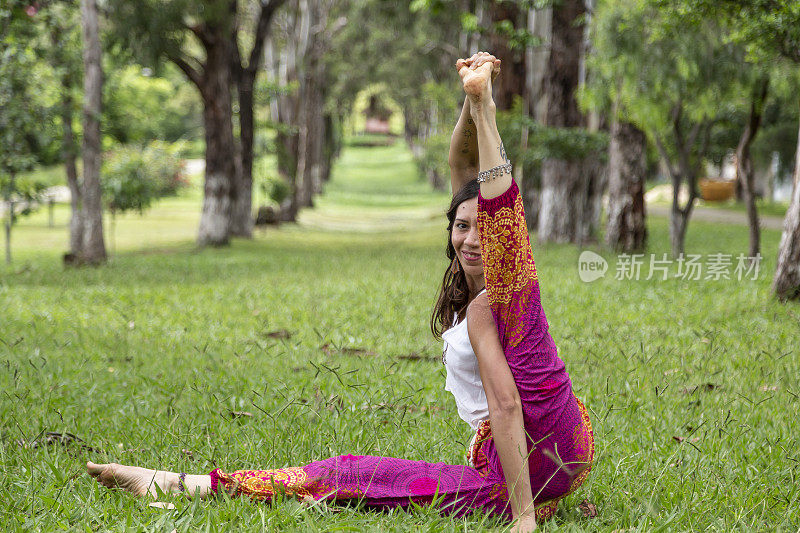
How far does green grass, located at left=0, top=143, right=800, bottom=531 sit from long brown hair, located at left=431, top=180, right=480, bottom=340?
0.77m

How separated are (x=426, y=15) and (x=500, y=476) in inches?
1038

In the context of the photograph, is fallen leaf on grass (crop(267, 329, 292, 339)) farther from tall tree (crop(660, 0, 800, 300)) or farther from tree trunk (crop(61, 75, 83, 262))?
tree trunk (crop(61, 75, 83, 262))

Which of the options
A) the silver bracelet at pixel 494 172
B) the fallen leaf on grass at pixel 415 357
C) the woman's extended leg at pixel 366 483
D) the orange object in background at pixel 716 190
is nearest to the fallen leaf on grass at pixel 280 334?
the fallen leaf on grass at pixel 415 357

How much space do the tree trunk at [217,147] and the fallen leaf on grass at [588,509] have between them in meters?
14.4

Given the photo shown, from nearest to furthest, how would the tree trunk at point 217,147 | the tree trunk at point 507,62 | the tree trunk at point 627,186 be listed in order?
the tree trunk at point 627,186
the tree trunk at point 217,147
the tree trunk at point 507,62

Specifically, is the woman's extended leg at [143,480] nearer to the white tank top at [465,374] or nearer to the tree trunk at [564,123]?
the white tank top at [465,374]

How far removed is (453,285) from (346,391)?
1884 mm

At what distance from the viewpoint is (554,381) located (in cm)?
273

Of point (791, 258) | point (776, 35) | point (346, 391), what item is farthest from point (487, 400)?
point (776, 35)

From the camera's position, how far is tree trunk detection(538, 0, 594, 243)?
51.2 feet

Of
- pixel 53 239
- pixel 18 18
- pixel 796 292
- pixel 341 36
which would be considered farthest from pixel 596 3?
pixel 341 36

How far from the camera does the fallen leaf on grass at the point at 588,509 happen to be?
10.1ft

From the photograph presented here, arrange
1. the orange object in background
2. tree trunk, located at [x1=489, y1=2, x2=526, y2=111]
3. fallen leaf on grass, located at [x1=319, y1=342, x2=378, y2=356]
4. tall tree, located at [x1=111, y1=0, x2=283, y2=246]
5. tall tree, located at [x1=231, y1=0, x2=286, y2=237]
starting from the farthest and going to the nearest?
the orange object in background, tall tree, located at [x1=231, y1=0, x2=286, y2=237], tree trunk, located at [x1=489, y1=2, x2=526, y2=111], tall tree, located at [x1=111, y1=0, x2=283, y2=246], fallen leaf on grass, located at [x1=319, y1=342, x2=378, y2=356]

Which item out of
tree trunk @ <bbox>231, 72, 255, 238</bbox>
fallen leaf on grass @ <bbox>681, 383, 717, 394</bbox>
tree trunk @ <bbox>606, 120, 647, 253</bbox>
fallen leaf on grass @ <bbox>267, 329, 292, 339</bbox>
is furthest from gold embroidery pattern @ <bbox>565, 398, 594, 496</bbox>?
tree trunk @ <bbox>231, 72, 255, 238</bbox>
